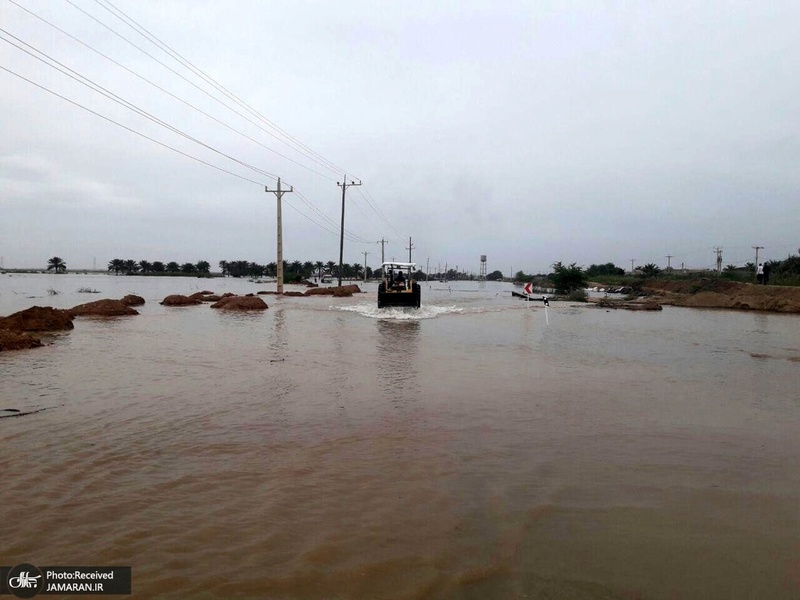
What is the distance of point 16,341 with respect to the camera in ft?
36.7

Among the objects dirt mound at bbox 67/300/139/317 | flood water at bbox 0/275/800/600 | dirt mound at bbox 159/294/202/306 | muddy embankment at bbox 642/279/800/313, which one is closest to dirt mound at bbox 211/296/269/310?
dirt mound at bbox 159/294/202/306

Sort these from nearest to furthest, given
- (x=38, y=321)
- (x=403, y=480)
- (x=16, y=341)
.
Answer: (x=403, y=480) → (x=16, y=341) → (x=38, y=321)

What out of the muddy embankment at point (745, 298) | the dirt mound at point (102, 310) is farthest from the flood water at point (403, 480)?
the muddy embankment at point (745, 298)

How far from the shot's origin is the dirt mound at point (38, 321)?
1432 centimetres

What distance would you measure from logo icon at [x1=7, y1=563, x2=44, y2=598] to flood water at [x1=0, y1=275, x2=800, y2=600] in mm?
106

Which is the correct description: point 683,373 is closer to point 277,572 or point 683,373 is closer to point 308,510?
point 308,510

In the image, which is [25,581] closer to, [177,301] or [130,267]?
[177,301]

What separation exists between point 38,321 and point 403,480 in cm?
1517

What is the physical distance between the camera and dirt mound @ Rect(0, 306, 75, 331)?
1432cm

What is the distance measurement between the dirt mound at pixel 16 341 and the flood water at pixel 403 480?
139 centimetres

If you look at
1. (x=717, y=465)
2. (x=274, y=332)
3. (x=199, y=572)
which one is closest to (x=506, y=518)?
(x=199, y=572)

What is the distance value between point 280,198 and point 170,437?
4029 cm

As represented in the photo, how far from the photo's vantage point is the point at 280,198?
4325cm

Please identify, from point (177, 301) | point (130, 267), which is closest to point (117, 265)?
point (130, 267)
